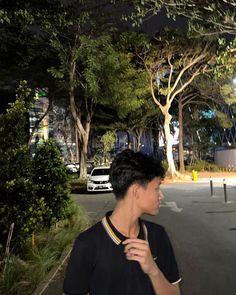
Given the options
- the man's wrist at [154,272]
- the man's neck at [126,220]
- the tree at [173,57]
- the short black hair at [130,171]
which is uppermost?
the tree at [173,57]

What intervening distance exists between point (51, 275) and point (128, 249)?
5963 millimetres

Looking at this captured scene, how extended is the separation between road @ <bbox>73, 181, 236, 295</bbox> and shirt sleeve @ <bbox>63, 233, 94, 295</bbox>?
5073 mm

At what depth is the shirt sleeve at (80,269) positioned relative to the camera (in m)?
2.38

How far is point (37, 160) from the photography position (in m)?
12.5

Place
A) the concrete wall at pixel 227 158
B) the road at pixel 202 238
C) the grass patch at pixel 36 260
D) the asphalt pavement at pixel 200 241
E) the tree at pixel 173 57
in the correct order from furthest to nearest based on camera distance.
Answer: the concrete wall at pixel 227 158 < the tree at pixel 173 57 < the road at pixel 202 238 < the asphalt pavement at pixel 200 241 < the grass patch at pixel 36 260

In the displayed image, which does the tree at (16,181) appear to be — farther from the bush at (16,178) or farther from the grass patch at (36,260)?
the grass patch at (36,260)

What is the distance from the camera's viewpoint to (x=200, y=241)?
11688mm

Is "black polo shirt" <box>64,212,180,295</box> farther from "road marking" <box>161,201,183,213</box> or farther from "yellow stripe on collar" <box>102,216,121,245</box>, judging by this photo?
"road marking" <box>161,201,183,213</box>

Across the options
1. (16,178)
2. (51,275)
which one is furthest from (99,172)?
(51,275)

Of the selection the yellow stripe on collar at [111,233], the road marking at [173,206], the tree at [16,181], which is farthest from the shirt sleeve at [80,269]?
the road marking at [173,206]

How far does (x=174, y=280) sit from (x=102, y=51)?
103ft

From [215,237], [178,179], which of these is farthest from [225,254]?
[178,179]

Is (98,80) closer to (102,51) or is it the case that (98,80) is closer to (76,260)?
(102,51)

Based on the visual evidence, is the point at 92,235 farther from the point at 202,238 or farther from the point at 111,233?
the point at 202,238
